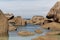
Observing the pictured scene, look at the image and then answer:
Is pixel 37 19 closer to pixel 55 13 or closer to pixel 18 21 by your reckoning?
pixel 18 21

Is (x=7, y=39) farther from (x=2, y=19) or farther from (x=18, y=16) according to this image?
(x=18, y=16)

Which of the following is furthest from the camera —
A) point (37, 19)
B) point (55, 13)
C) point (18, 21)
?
point (37, 19)

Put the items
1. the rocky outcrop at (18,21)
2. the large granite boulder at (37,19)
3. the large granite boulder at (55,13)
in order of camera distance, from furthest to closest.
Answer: the large granite boulder at (37,19) < the rocky outcrop at (18,21) < the large granite boulder at (55,13)

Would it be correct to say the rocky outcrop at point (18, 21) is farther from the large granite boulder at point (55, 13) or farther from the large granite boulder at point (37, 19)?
the large granite boulder at point (55, 13)

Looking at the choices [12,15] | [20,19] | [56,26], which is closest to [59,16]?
[56,26]

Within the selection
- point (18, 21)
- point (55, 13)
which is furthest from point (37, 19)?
point (55, 13)

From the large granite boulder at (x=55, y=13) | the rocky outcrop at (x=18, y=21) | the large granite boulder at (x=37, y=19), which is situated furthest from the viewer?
the large granite boulder at (x=37, y=19)

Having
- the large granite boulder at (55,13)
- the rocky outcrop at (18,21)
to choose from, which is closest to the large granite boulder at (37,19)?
the rocky outcrop at (18,21)

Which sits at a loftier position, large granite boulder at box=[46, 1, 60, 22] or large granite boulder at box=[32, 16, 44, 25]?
large granite boulder at box=[46, 1, 60, 22]

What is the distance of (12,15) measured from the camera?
90.6ft

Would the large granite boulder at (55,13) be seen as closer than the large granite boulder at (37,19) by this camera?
Yes

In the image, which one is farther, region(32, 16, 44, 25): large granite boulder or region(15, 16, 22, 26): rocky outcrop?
region(32, 16, 44, 25): large granite boulder

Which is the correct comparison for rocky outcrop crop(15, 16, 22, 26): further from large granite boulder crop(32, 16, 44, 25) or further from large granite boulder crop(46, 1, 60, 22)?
large granite boulder crop(46, 1, 60, 22)

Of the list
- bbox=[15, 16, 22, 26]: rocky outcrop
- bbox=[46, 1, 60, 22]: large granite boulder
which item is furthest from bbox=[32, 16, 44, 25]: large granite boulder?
bbox=[46, 1, 60, 22]: large granite boulder
